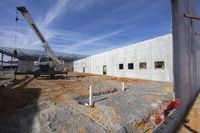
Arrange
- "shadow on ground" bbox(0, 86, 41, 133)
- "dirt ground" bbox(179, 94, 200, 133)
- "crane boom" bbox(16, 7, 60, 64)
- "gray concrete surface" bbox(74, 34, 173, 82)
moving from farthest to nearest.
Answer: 1. "crane boom" bbox(16, 7, 60, 64)
2. "gray concrete surface" bbox(74, 34, 173, 82)
3. "dirt ground" bbox(179, 94, 200, 133)
4. "shadow on ground" bbox(0, 86, 41, 133)

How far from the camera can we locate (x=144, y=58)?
1808 centimetres

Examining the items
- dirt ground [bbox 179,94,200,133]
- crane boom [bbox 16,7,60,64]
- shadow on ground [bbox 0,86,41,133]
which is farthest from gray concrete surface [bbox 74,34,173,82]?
shadow on ground [bbox 0,86,41,133]

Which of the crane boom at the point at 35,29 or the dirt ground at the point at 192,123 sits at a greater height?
the crane boom at the point at 35,29

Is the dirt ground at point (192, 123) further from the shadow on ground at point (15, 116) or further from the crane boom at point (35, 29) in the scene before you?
the crane boom at point (35, 29)

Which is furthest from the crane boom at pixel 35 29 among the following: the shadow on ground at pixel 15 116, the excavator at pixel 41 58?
the shadow on ground at pixel 15 116

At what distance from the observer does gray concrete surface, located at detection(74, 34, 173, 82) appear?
49.9 ft

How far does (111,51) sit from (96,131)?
72.6 ft

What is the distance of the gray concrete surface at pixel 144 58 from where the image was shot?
15.2m

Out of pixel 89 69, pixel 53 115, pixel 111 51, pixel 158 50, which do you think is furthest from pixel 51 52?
pixel 89 69

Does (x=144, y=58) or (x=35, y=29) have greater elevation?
(x=35, y=29)

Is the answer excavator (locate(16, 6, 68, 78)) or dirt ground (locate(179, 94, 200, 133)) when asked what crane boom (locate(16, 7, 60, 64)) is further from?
dirt ground (locate(179, 94, 200, 133))

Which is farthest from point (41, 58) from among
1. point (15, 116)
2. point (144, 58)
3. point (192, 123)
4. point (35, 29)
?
point (192, 123)

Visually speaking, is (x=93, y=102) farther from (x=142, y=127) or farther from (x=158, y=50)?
(x=158, y=50)

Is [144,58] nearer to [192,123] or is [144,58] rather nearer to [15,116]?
[192,123]
